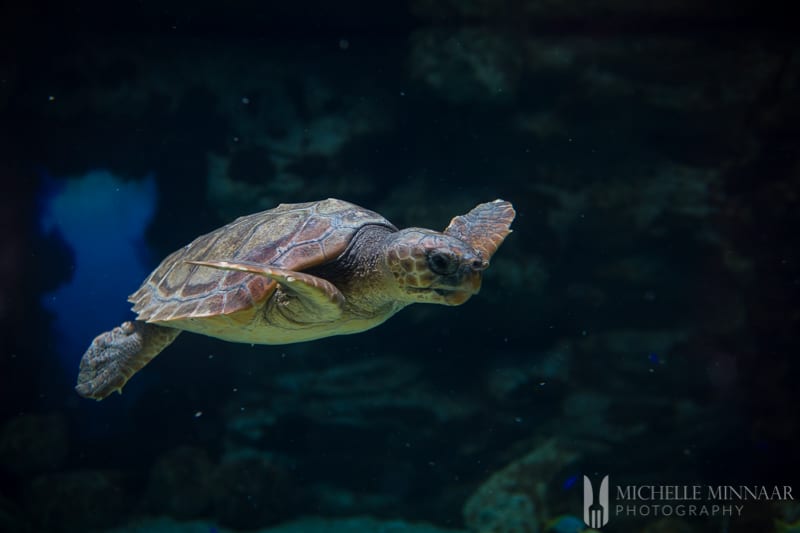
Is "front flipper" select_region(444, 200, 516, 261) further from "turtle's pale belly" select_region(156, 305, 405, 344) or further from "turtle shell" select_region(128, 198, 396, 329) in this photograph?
"turtle's pale belly" select_region(156, 305, 405, 344)

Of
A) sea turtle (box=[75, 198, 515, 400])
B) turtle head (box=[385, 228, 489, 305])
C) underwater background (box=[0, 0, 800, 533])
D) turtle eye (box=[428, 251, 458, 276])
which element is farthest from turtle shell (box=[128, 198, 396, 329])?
underwater background (box=[0, 0, 800, 533])

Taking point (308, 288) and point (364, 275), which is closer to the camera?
point (308, 288)

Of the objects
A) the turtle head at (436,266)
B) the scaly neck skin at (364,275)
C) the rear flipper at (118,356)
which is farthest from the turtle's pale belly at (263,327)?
the turtle head at (436,266)

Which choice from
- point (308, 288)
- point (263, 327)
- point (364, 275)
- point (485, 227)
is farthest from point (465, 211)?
point (308, 288)

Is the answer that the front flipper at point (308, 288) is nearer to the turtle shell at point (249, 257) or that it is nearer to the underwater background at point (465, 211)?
the turtle shell at point (249, 257)

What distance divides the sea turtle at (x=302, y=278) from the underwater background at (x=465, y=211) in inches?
147

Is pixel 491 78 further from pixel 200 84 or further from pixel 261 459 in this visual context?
pixel 261 459

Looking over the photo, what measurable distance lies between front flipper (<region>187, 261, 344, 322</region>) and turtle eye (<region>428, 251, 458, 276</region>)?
0.81 m

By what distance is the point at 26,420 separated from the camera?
988 cm

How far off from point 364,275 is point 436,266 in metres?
0.88

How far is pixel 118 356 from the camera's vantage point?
5.52m

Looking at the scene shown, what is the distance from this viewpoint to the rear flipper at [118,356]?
17.9 ft

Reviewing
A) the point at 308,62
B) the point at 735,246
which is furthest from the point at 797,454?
the point at 308,62

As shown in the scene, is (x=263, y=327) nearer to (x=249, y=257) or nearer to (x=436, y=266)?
(x=249, y=257)
